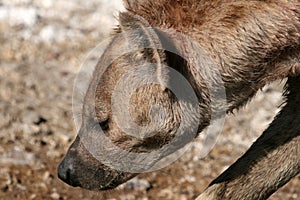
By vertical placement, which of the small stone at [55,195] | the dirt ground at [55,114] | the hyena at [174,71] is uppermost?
the hyena at [174,71]

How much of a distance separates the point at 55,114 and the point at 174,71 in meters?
2.71

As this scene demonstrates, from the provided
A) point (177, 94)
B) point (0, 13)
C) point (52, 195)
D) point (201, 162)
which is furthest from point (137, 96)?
point (0, 13)

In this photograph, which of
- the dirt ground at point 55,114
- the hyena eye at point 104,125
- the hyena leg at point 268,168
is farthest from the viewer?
the dirt ground at point 55,114

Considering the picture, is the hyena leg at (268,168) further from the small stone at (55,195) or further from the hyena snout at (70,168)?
the small stone at (55,195)

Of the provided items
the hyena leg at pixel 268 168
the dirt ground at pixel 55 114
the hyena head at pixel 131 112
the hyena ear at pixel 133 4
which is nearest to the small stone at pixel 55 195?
the dirt ground at pixel 55 114

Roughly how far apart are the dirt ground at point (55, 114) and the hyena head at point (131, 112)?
0.29 m

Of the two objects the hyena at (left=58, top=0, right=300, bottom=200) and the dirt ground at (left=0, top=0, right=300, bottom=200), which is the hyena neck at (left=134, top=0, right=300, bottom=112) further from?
the dirt ground at (left=0, top=0, right=300, bottom=200)

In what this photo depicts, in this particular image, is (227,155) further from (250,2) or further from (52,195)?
(250,2)

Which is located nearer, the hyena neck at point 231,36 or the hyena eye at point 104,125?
the hyena neck at point 231,36

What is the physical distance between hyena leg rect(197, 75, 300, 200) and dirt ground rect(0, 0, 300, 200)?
0.65 meters

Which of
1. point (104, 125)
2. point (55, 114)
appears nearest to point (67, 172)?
point (104, 125)

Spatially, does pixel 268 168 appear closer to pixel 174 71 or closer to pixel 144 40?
pixel 174 71

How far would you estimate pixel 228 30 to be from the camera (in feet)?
12.8

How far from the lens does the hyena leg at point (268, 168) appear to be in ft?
14.5
